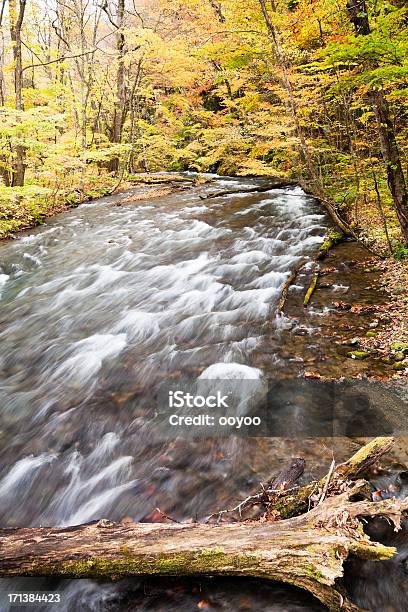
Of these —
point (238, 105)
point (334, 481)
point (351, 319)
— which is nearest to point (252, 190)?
point (238, 105)

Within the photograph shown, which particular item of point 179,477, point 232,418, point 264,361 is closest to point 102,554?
point 179,477

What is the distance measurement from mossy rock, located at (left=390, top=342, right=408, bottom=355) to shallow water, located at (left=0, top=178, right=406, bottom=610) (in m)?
1.30

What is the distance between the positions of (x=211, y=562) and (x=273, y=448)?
52.3 inches

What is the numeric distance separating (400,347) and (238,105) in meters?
15.4

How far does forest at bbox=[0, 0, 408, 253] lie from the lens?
6.09m

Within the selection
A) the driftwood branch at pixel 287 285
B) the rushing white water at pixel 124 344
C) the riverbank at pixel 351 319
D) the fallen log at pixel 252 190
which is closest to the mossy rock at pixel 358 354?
the riverbank at pixel 351 319

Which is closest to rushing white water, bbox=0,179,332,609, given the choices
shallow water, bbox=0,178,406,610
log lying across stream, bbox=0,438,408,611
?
shallow water, bbox=0,178,406,610

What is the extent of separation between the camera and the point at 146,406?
406 cm

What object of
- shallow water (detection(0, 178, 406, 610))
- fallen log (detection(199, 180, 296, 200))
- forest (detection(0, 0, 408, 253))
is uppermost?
forest (detection(0, 0, 408, 253))

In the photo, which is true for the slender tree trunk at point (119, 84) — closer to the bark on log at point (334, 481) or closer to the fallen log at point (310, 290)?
the fallen log at point (310, 290)

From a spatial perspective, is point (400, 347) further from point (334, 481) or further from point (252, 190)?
point (252, 190)

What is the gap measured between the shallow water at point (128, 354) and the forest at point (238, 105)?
1.73 m

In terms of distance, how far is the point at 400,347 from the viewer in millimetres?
4473

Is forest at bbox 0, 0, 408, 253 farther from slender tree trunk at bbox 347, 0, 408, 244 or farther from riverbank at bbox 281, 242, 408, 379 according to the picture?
riverbank at bbox 281, 242, 408, 379
